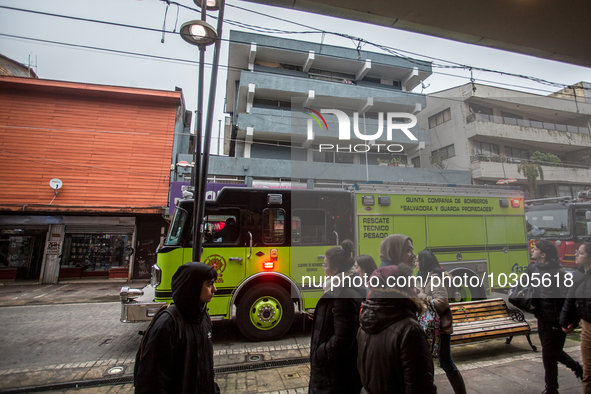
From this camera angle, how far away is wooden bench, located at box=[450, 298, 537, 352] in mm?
4379

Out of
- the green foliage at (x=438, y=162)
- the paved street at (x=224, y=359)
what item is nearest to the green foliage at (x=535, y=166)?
the paved street at (x=224, y=359)

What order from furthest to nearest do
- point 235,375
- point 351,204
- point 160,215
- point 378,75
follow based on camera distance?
point 378,75, point 160,215, point 351,204, point 235,375

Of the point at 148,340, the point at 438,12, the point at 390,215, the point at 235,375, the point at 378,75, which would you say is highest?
the point at 378,75

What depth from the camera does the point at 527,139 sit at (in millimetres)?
7531

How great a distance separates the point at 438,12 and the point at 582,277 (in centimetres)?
345

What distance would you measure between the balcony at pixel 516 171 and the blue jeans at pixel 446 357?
17.3 feet

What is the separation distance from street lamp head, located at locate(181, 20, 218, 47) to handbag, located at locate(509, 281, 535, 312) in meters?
6.21

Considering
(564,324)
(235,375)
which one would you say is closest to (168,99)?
(235,375)

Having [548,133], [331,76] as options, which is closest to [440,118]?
[331,76]

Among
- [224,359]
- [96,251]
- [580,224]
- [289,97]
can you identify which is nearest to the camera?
[224,359]

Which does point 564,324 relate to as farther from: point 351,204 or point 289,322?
point 289,322

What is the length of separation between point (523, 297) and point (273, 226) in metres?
3.99

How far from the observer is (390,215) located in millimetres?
5531

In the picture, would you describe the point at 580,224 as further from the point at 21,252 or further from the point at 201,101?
the point at 21,252
